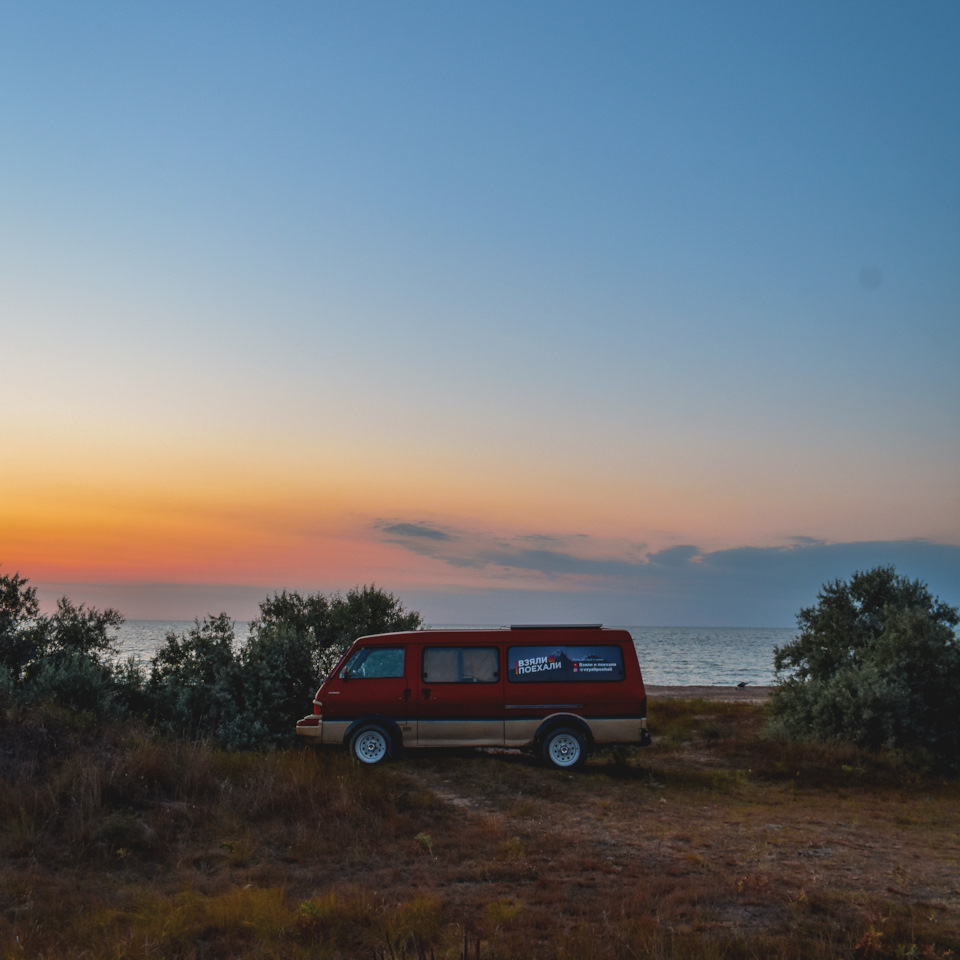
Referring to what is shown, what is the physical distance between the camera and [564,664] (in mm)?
14508

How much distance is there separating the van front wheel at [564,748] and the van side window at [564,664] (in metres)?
0.94

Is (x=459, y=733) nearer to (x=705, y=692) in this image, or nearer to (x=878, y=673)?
(x=878, y=673)

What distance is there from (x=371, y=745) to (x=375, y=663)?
Result: 1463 millimetres

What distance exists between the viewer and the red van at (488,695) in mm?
14234

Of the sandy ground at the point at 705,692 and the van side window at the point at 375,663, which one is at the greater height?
the van side window at the point at 375,663

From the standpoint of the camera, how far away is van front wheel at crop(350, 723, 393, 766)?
1413 cm

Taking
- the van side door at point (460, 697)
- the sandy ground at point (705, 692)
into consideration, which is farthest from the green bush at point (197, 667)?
the sandy ground at point (705, 692)

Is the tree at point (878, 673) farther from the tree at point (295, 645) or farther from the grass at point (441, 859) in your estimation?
the tree at point (295, 645)

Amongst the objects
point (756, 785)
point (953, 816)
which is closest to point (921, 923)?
point (953, 816)

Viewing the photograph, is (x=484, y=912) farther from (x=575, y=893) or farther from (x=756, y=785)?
(x=756, y=785)

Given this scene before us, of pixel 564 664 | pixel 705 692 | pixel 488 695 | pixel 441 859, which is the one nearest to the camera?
pixel 441 859

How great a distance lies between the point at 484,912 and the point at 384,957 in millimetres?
1267

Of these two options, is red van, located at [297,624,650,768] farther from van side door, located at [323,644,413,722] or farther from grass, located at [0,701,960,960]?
grass, located at [0,701,960,960]

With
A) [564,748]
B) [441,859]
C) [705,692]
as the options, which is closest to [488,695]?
[564,748]
